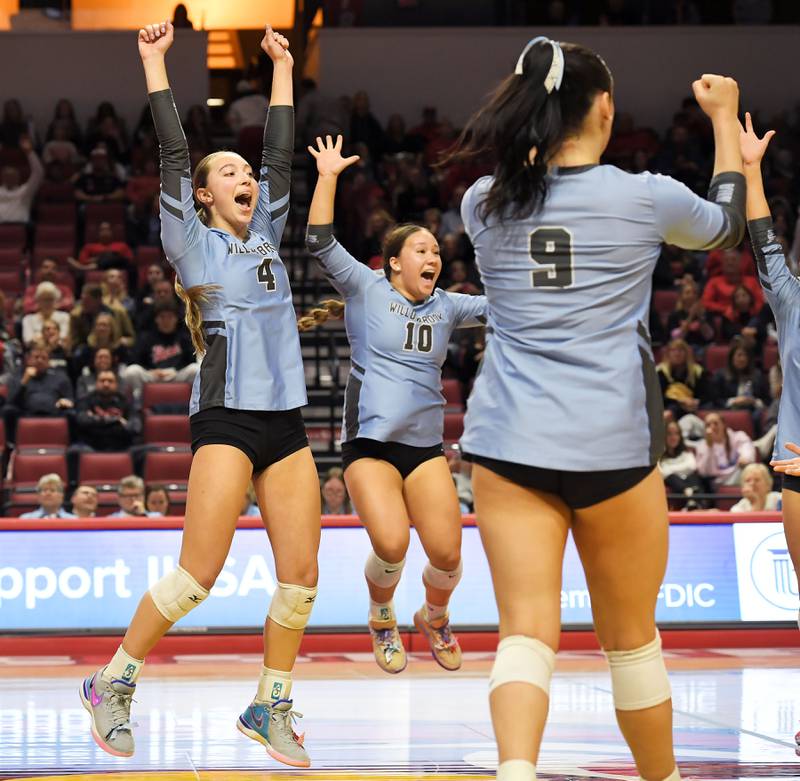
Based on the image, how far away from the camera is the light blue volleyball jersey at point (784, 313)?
5906 mm

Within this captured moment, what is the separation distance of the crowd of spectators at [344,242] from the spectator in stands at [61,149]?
18mm

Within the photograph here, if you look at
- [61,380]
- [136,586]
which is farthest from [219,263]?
[61,380]

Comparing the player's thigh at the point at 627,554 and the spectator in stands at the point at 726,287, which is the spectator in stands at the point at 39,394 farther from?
the player's thigh at the point at 627,554

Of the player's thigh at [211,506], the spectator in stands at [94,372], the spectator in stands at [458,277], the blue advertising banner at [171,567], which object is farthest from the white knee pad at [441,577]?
the spectator in stands at [458,277]

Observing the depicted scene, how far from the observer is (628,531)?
11.9 feet

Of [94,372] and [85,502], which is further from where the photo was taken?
[94,372]

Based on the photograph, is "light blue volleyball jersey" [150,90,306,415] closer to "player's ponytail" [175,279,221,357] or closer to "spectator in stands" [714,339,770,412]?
"player's ponytail" [175,279,221,357]

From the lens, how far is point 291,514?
207 inches

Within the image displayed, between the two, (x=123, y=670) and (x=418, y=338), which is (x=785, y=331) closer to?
(x=418, y=338)

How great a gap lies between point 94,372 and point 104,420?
733mm

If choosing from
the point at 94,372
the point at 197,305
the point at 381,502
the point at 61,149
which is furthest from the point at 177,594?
the point at 61,149

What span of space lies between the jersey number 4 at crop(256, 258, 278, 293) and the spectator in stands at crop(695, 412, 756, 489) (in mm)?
7802

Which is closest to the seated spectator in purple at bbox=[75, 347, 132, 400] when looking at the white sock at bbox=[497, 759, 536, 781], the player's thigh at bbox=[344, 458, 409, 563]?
the player's thigh at bbox=[344, 458, 409, 563]

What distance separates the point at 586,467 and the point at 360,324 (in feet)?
10.3
